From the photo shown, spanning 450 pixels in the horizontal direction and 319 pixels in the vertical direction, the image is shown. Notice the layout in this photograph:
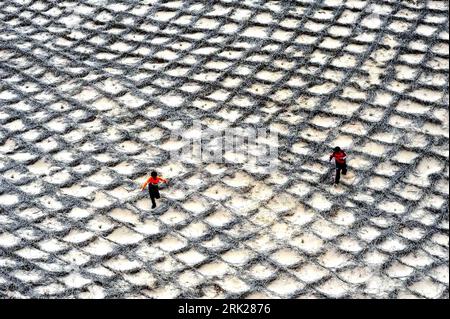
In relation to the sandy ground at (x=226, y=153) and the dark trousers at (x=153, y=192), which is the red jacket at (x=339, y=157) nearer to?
the sandy ground at (x=226, y=153)

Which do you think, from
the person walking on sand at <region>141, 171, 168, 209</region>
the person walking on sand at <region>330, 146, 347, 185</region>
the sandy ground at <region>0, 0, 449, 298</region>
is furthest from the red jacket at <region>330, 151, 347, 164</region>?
the person walking on sand at <region>141, 171, 168, 209</region>

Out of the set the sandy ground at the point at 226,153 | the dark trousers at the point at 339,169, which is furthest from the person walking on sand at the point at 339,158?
the sandy ground at the point at 226,153

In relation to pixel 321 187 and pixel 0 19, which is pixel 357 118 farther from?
pixel 0 19

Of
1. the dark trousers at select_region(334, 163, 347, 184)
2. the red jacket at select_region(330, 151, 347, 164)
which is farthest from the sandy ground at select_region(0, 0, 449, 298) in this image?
the red jacket at select_region(330, 151, 347, 164)

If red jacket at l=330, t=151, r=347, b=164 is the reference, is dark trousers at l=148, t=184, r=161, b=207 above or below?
below

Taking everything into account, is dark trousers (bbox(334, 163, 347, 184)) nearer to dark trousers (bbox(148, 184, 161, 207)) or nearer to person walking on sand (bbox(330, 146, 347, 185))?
person walking on sand (bbox(330, 146, 347, 185))

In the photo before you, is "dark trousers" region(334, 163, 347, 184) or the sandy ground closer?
the sandy ground

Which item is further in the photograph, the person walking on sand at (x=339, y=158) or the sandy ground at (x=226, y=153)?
the person walking on sand at (x=339, y=158)

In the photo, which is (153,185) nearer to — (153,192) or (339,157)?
(153,192)
